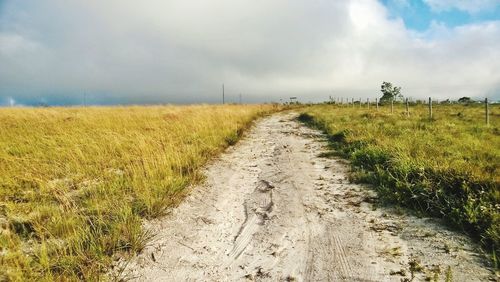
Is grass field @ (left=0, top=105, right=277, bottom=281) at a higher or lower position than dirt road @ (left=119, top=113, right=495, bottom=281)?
higher

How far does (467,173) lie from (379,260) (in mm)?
2942

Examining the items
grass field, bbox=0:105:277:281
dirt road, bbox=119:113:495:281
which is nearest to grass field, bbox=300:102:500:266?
dirt road, bbox=119:113:495:281

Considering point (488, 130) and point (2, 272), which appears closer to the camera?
point (2, 272)

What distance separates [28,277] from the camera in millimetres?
3320

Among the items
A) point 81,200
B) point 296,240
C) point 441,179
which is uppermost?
point 441,179

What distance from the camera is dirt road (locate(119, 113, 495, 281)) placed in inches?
140

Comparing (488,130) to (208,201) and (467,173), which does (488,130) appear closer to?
(467,173)

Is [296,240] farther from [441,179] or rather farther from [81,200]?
[81,200]

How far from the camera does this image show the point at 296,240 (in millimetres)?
4297

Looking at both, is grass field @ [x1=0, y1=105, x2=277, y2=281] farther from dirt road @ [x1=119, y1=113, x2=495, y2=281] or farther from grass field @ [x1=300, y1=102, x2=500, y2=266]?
grass field @ [x1=300, y1=102, x2=500, y2=266]

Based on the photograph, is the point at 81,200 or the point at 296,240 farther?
the point at 81,200

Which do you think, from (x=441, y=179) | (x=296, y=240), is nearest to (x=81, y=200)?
(x=296, y=240)

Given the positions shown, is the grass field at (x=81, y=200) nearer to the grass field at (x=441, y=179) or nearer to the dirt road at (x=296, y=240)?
the dirt road at (x=296, y=240)

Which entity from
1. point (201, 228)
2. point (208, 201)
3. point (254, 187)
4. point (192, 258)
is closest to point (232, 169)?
point (254, 187)
